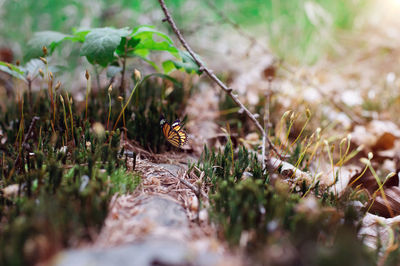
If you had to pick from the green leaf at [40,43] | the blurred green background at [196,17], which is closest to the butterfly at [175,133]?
the green leaf at [40,43]

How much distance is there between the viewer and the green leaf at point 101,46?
2.16 m

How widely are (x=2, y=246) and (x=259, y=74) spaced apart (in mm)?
4414

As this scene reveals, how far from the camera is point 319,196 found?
210 centimetres

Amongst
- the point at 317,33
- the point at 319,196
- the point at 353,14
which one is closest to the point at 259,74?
the point at 317,33

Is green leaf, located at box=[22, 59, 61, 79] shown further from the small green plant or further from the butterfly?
the small green plant

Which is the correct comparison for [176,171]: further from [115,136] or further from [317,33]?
[317,33]

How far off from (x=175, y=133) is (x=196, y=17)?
3788 mm

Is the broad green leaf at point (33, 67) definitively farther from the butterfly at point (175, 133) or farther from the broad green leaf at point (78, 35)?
the butterfly at point (175, 133)

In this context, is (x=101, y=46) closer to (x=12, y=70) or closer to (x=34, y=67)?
(x=12, y=70)

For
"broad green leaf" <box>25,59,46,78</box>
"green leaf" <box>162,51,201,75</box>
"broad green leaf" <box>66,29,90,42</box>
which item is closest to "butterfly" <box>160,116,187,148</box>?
"green leaf" <box>162,51,201,75</box>

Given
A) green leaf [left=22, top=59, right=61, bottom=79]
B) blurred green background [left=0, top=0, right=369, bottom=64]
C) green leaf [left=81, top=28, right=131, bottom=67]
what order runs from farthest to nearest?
1. blurred green background [left=0, top=0, right=369, bottom=64]
2. green leaf [left=22, top=59, right=61, bottom=79]
3. green leaf [left=81, top=28, right=131, bottom=67]

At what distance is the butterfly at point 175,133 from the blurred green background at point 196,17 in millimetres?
2450

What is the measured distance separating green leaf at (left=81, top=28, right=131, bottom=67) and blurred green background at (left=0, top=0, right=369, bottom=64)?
2333mm

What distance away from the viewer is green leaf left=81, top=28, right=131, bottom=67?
7.07ft
